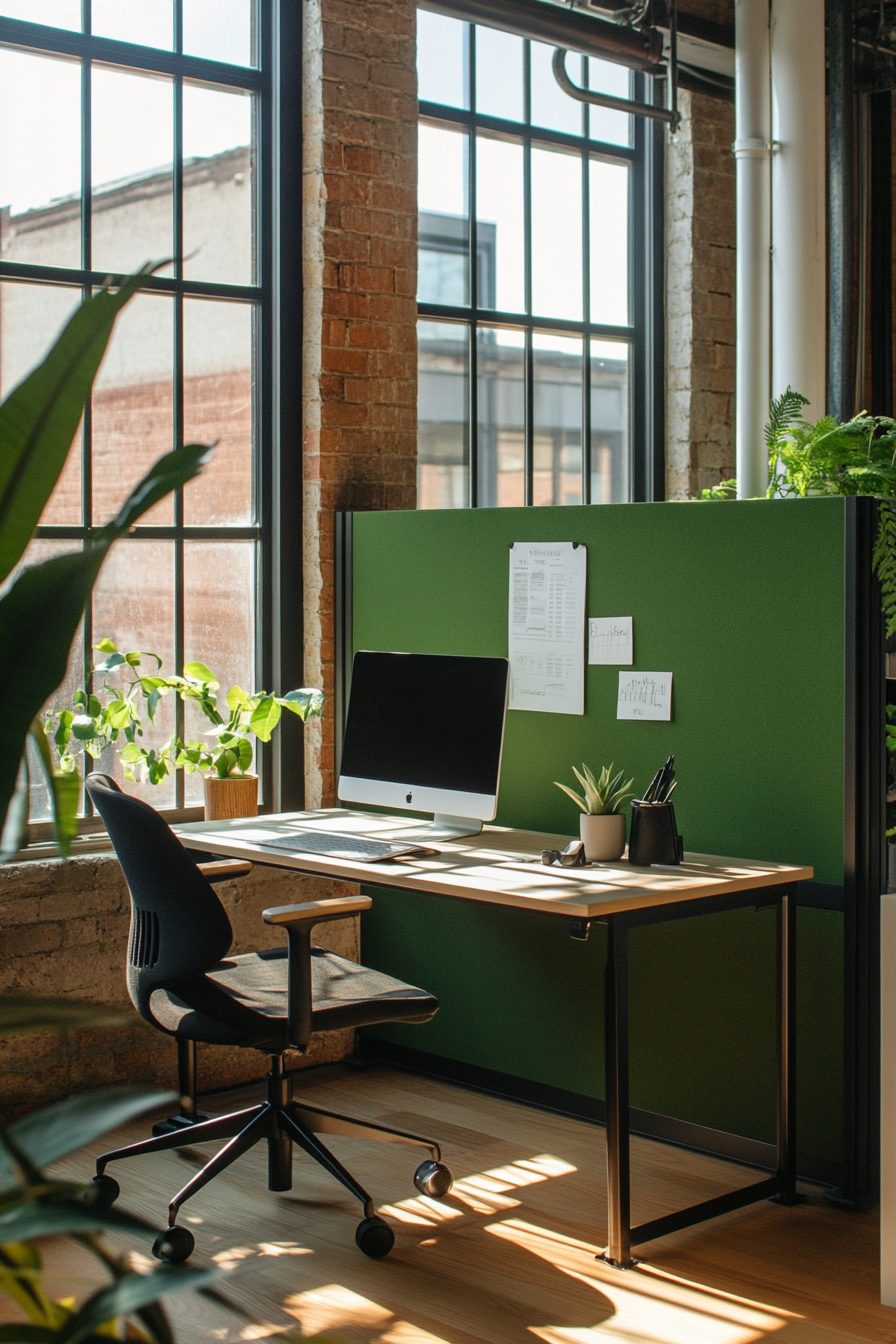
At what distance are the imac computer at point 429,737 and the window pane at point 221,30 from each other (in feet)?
6.03

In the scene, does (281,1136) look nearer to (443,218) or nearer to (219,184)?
(219,184)

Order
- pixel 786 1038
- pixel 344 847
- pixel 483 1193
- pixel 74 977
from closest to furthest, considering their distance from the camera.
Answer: pixel 786 1038
pixel 483 1193
pixel 344 847
pixel 74 977

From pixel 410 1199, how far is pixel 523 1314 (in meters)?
0.60

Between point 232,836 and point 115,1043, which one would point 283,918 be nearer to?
point 232,836

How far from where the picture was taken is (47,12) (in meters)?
3.77

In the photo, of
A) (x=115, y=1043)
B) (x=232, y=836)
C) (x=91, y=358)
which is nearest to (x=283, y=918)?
(x=232, y=836)

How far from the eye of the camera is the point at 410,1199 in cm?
319

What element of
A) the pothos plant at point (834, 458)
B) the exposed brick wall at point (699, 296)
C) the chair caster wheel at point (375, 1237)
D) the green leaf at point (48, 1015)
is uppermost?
the exposed brick wall at point (699, 296)

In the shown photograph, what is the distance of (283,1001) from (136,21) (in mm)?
A: 2727

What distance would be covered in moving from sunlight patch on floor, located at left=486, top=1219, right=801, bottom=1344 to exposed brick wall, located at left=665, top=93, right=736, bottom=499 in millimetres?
3031

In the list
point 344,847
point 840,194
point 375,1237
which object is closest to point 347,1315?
point 375,1237

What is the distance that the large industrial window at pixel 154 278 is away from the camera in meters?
3.76

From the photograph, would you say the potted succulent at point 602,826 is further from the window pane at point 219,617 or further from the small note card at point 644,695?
the window pane at point 219,617

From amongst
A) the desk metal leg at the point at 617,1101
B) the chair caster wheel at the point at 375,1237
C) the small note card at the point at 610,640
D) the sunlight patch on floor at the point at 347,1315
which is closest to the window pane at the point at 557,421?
the small note card at the point at 610,640
